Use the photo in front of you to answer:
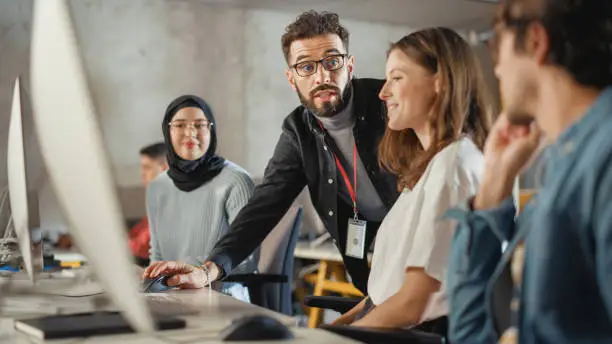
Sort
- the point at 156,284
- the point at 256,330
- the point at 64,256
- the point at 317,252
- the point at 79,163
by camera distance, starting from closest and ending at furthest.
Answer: the point at 256,330 → the point at 79,163 → the point at 156,284 → the point at 64,256 → the point at 317,252

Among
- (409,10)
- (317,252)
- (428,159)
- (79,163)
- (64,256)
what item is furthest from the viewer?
(317,252)

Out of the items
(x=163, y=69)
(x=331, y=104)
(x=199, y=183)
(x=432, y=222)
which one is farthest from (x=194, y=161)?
(x=432, y=222)

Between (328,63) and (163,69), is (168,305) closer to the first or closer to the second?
(328,63)

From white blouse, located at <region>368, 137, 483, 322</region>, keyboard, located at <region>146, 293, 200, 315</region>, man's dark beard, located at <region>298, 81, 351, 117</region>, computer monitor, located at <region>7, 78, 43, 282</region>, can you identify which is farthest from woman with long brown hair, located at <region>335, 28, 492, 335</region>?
computer monitor, located at <region>7, 78, 43, 282</region>

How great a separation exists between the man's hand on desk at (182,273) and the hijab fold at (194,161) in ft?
0.89

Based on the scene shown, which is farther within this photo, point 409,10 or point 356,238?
point 356,238

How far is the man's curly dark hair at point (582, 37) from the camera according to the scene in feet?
3.98

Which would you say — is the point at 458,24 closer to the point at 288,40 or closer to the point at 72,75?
the point at 288,40

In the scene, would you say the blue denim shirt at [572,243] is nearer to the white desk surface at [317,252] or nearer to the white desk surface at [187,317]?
the white desk surface at [187,317]

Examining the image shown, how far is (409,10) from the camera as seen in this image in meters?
1.83

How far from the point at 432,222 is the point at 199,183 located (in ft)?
3.16

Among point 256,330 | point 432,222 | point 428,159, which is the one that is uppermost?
point 428,159

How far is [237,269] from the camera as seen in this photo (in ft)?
7.74

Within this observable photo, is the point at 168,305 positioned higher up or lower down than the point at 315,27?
lower down
